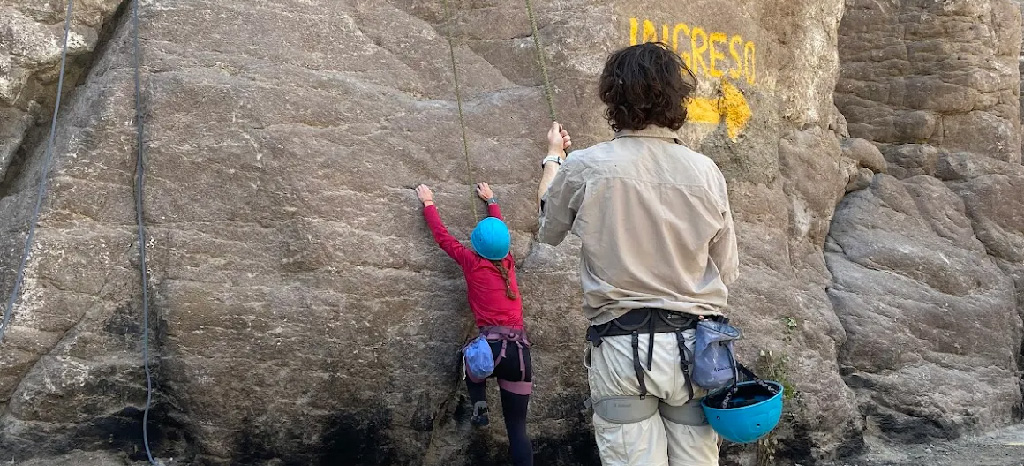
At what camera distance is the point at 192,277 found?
4219mm

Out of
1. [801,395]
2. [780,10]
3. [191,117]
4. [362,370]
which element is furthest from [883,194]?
[191,117]

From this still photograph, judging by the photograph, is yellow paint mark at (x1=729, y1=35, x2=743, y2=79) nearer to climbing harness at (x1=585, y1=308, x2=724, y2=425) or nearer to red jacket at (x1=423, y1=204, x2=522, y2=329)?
red jacket at (x1=423, y1=204, x2=522, y2=329)

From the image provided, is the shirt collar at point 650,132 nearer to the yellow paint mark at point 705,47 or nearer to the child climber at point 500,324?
the child climber at point 500,324

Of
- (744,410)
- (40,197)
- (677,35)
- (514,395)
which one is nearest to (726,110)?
(677,35)

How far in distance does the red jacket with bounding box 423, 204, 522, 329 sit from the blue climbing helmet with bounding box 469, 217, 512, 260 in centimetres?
6

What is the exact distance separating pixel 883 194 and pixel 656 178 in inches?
170

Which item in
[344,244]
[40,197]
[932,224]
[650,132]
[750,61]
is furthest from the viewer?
[932,224]

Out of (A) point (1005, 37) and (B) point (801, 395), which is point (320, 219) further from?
(A) point (1005, 37)

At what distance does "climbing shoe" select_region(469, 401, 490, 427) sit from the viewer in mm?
4211

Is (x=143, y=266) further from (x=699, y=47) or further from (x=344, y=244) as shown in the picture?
(x=699, y=47)

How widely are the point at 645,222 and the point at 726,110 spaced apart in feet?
9.16

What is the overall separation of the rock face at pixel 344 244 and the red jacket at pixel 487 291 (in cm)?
27

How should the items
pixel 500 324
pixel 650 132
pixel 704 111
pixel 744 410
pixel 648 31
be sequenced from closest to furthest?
pixel 744 410 → pixel 650 132 → pixel 500 324 → pixel 648 31 → pixel 704 111

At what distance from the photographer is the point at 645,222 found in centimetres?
277
